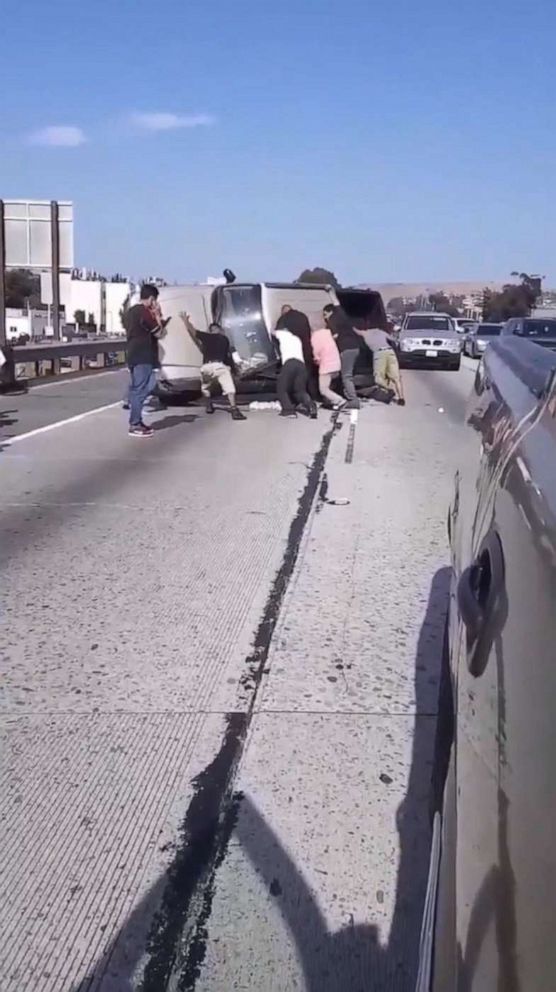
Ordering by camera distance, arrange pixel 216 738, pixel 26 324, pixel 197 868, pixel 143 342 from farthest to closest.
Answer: pixel 26 324 < pixel 143 342 < pixel 216 738 < pixel 197 868

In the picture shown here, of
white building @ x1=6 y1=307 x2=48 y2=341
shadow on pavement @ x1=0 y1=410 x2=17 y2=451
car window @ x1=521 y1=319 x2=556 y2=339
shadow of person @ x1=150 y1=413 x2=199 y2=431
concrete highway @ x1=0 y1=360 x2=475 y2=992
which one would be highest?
car window @ x1=521 y1=319 x2=556 y2=339

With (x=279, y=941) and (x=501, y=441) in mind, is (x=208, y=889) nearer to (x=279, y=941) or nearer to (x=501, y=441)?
(x=279, y=941)

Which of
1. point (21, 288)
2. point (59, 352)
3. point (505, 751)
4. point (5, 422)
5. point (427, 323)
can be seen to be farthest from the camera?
point (21, 288)

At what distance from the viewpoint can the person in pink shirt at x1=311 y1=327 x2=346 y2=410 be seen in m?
17.3

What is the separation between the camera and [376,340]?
18812mm

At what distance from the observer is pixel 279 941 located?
3031mm

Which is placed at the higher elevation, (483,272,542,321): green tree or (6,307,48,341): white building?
(483,272,542,321): green tree

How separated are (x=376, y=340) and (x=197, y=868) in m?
16.0

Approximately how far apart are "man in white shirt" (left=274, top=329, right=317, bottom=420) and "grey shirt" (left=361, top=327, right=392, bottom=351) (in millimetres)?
2069

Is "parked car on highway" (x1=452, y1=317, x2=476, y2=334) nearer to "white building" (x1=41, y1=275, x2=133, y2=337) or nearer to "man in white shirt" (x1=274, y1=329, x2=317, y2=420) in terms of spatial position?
"man in white shirt" (x1=274, y1=329, x2=317, y2=420)

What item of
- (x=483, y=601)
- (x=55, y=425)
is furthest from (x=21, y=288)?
(x=483, y=601)

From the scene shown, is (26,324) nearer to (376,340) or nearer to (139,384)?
(376,340)

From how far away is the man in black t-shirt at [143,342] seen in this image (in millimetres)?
13297

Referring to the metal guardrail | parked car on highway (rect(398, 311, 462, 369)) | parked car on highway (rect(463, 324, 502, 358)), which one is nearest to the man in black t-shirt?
the metal guardrail
